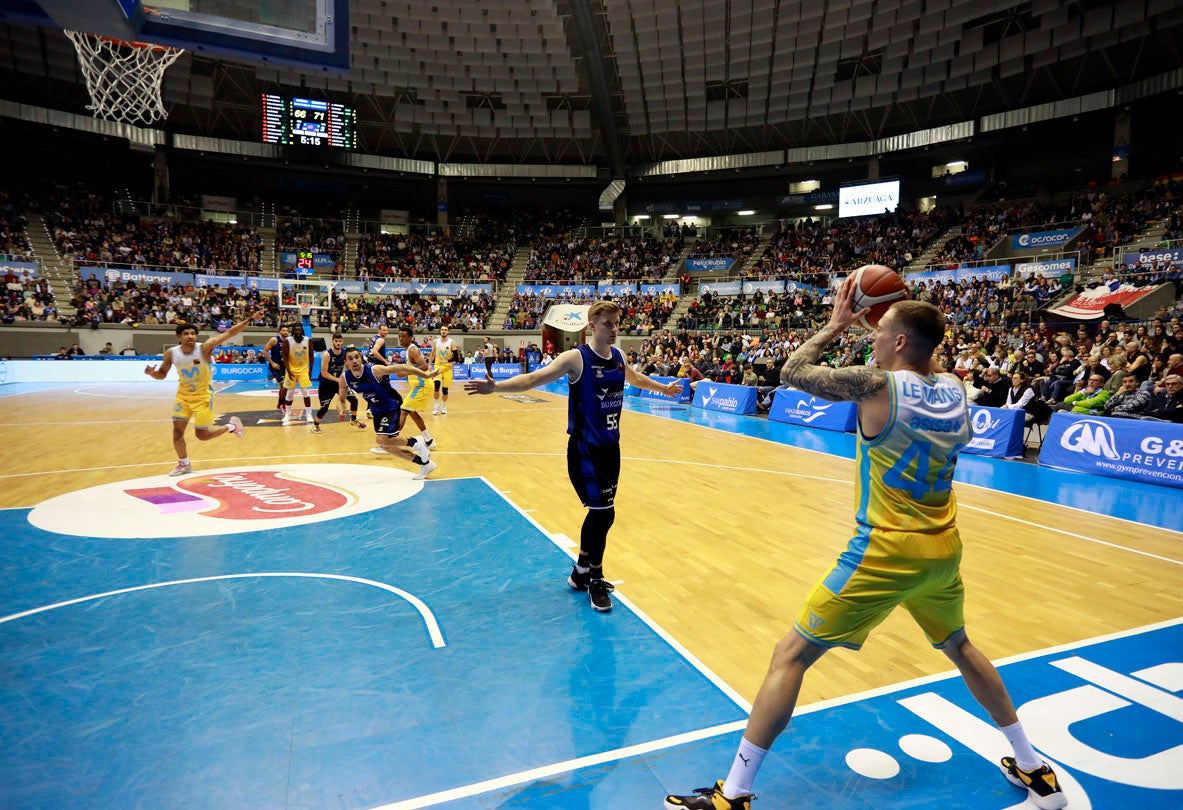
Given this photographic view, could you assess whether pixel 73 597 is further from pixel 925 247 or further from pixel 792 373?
pixel 925 247

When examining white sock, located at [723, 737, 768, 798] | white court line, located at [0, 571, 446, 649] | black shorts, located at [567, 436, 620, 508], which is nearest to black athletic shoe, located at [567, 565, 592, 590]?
black shorts, located at [567, 436, 620, 508]

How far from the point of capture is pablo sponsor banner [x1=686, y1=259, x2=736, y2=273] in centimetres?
3684

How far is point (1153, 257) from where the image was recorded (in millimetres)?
19328

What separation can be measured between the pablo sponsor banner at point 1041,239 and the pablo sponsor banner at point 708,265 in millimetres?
13882

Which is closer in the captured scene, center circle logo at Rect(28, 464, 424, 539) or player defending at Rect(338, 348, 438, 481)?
center circle logo at Rect(28, 464, 424, 539)

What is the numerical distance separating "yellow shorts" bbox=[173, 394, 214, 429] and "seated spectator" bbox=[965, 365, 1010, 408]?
13103mm

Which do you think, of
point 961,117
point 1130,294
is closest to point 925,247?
point 961,117

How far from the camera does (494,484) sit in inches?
344

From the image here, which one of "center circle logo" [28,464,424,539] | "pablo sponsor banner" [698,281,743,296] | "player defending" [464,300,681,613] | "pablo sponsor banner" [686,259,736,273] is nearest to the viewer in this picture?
"player defending" [464,300,681,613]

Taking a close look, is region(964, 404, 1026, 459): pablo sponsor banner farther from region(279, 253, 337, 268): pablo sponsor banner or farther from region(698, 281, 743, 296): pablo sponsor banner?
region(279, 253, 337, 268): pablo sponsor banner

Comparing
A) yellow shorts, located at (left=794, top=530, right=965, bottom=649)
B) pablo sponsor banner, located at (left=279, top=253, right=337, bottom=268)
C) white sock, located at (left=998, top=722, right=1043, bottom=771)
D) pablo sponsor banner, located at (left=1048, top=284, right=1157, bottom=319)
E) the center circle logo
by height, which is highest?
pablo sponsor banner, located at (left=279, top=253, right=337, bottom=268)

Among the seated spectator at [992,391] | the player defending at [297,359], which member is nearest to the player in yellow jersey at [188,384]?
the player defending at [297,359]

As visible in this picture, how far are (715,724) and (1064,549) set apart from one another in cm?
491

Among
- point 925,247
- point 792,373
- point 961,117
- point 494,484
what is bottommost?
point 494,484
